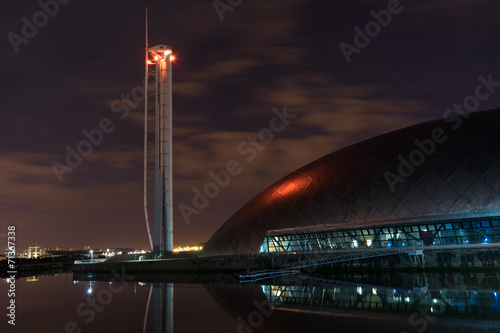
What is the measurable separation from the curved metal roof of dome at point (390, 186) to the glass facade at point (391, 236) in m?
1.03

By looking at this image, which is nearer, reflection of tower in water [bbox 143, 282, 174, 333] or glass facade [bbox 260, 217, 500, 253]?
reflection of tower in water [bbox 143, 282, 174, 333]

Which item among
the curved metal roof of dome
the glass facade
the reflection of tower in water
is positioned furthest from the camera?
the curved metal roof of dome

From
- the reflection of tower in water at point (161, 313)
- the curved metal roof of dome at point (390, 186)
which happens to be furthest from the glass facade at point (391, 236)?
the reflection of tower in water at point (161, 313)

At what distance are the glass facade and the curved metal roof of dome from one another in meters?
1.03

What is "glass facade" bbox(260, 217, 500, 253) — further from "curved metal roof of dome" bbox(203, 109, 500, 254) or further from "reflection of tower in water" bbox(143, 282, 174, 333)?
"reflection of tower in water" bbox(143, 282, 174, 333)

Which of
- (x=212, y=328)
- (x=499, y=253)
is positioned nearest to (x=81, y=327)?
(x=212, y=328)

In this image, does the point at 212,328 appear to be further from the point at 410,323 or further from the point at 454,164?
the point at 454,164

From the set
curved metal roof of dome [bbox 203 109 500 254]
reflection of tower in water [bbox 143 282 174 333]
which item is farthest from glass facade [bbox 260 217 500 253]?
reflection of tower in water [bbox 143 282 174 333]

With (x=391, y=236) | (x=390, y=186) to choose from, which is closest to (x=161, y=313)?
(x=391, y=236)

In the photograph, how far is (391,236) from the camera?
48.2 m

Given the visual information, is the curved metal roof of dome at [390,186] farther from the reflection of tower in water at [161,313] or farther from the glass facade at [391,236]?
the reflection of tower in water at [161,313]

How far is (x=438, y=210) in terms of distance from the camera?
45.0 m

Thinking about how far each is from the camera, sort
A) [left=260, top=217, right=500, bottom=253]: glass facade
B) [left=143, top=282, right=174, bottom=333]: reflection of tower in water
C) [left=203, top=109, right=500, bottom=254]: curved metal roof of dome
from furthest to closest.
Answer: [left=203, top=109, right=500, bottom=254]: curved metal roof of dome < [left=260, top=217, right=500, bottom=253]: glass facade < [left=143, top=282, right=174, bottom=333]: reflection of tower in water

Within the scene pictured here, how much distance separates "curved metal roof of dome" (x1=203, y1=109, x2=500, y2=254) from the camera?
148ft
